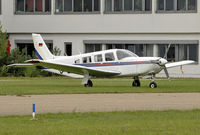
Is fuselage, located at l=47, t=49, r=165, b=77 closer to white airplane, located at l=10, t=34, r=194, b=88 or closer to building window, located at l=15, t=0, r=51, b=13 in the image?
white airplane, located at l=10, t=34, r=194, b=88

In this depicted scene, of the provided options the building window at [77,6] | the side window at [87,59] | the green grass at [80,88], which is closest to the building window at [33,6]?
the building window at [77,6]

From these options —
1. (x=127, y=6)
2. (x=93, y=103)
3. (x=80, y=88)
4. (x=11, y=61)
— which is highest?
(x=127, y=6)

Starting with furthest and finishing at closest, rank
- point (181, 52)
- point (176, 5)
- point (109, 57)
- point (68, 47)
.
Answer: point (68, 47) → point (181, 52) → point (176, 5) → point (109, 57)

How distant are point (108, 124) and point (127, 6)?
36.8 metres

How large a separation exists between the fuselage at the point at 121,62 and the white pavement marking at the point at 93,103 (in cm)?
631

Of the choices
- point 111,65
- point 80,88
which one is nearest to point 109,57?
point 111,65

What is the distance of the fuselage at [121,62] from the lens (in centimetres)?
2808

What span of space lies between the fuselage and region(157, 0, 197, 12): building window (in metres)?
19.9

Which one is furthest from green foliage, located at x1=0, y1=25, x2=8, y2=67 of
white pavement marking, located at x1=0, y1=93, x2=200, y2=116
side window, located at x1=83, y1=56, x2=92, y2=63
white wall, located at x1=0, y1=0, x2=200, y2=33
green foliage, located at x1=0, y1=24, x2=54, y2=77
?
white pavement marking, located at x1=0, y1=93, x2=200, y2=116

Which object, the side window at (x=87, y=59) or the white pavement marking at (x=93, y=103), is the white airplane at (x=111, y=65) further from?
the white pavement marking at (x=93, y=103)

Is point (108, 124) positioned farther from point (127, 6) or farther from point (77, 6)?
point (77, 6)

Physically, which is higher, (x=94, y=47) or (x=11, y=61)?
(x=94, y=47)

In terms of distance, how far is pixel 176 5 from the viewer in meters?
48.4

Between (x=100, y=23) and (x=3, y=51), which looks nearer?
(x=3, y=51)
